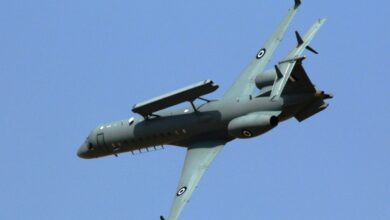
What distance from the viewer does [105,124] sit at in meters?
113

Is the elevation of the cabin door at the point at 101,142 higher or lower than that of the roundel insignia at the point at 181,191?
higher

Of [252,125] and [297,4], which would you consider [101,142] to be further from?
[297,4]

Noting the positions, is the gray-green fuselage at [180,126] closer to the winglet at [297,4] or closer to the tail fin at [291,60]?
the tail fin at [291,60]

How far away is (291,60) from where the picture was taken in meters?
102

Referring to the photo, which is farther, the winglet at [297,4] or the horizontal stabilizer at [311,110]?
the winglet at [297,4]

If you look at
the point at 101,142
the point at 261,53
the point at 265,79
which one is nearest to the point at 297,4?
the point at 261,53

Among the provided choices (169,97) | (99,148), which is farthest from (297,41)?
(99,148)

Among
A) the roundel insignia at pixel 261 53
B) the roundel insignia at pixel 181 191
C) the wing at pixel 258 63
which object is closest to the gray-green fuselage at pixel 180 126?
the wing at pixel 258 63

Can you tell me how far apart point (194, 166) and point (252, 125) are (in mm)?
5707

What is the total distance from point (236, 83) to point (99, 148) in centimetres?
1089

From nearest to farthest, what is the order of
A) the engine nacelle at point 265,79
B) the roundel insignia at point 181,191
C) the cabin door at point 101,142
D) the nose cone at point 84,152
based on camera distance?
the roundel insignia at point 181,191, the engine nacelle at point 265,79, the cabin door at point 101,142, the nose cone at point 84,152

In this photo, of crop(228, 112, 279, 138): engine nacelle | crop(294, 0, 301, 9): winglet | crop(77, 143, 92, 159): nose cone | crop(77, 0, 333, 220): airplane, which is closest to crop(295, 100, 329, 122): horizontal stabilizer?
crop(77, 0, 333, 220): airplane

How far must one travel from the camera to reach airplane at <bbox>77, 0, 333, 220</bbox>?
102938 mm

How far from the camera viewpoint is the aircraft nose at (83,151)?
114506 mm
